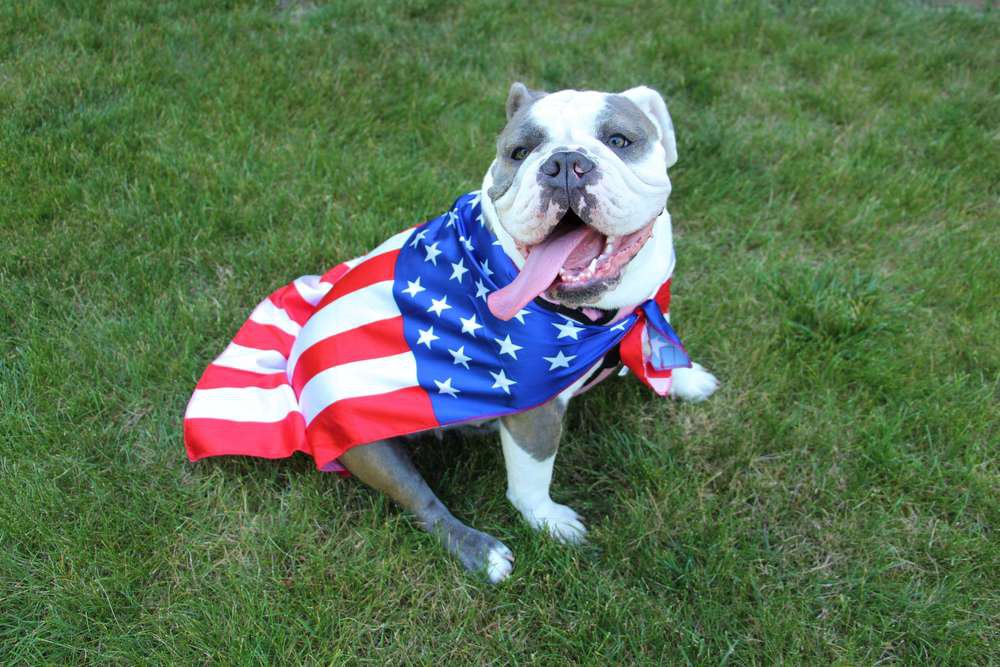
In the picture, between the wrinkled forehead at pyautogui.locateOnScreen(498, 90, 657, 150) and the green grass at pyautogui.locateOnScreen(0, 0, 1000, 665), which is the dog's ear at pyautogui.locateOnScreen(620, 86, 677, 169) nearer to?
the wrinkled forehead at pyautogui.locateOnScreen(498, 90, 657, 150)

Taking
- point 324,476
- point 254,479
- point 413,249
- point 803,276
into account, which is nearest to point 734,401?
point 803,276

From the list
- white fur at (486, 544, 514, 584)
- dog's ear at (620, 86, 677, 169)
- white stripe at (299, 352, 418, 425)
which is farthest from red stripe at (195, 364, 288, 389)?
dog's ear at (620, 86, 677, 169)

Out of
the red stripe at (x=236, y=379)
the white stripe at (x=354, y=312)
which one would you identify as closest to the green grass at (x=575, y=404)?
the red stripe at (x=236, y=379)

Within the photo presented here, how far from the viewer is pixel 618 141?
7.21 feet

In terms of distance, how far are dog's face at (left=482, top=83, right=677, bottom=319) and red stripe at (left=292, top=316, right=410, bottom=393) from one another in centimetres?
48

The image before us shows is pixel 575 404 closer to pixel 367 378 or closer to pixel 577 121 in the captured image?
pixel 367 378

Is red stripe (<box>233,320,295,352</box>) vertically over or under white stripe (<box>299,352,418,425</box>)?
under

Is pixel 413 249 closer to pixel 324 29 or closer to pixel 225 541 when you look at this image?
pixel 225 541

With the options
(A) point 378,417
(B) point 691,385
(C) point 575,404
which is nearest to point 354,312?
(A) point 378,417

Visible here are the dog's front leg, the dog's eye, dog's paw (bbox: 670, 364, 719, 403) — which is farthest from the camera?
dog's paw (bbox: 670, 364, 719, 403)

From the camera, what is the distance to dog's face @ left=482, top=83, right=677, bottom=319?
200 centimetres

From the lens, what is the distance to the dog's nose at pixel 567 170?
1.98 metres

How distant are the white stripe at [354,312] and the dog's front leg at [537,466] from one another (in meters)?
0.54

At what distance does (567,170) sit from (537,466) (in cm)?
100
